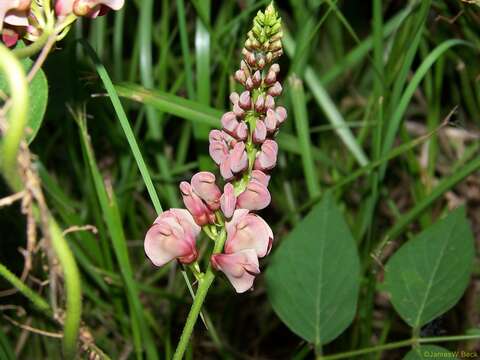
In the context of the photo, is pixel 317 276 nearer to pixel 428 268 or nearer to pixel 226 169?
pixel 428 268

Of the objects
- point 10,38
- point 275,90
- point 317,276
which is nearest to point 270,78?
point 275,90

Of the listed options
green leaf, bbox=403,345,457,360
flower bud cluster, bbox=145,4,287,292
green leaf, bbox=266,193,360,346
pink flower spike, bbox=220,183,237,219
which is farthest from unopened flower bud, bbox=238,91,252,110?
green leaf, bbox=403,345,457,360

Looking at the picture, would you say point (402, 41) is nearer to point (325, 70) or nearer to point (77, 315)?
point (325, 70)

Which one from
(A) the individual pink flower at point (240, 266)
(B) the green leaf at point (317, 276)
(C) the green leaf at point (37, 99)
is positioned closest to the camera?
(A) the individual pink flower at point (240, 266)

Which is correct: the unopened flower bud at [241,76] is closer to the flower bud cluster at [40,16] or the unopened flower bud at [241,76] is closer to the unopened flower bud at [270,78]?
the unopened flower bud at [270,78]

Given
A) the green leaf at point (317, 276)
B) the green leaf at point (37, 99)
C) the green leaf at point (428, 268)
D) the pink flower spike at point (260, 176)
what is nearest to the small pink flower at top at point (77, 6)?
the green leaf at point (37, 99)

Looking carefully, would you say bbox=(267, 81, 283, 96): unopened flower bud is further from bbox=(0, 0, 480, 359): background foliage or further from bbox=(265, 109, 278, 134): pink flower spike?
bbox=(0, 0, 480, 359): background foliage

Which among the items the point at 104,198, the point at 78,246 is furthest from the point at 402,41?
the point at 78,246
